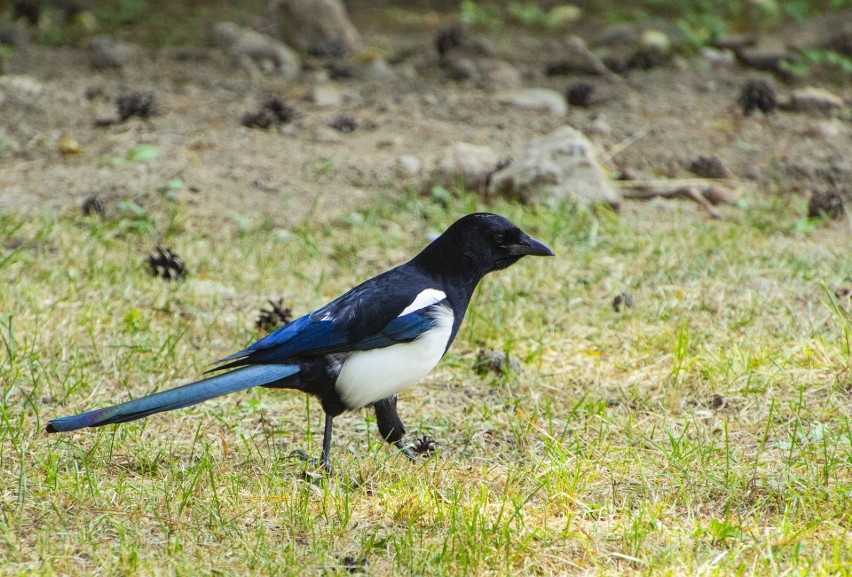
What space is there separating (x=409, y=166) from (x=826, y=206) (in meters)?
2.44

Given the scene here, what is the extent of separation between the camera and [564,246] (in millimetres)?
5742

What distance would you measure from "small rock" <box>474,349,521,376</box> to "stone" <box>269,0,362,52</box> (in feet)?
17.2

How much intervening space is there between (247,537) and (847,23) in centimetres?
812

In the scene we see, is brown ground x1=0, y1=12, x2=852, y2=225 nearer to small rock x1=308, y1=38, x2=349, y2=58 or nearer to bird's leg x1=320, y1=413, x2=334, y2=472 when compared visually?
small rock x1=308, y1=38, x2=349, y2=58

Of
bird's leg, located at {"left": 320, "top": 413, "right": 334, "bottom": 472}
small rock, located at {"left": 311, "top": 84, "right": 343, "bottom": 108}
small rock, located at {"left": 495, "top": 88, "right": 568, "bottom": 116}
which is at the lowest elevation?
small rock, located at {"left": 311, "top": 84, "right": 343, "bottom": 108}

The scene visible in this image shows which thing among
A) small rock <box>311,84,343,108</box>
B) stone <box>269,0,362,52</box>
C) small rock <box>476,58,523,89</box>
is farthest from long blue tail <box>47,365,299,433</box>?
stone <box>269,0,362,52</box>

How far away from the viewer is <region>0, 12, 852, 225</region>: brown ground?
6.40 meters

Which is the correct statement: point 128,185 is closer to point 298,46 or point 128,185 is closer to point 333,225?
point 333,225

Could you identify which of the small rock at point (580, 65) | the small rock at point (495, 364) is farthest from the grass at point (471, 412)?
the small rock at point (580, 65)

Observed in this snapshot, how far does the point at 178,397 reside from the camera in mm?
3209

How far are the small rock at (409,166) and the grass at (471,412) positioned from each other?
289mm

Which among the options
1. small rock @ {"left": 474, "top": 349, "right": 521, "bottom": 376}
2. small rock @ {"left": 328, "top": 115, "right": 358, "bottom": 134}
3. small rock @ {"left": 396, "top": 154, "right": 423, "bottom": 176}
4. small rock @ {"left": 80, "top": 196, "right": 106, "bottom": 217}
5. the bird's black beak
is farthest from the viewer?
small rock @ {"left": 328, "top": 115, "right": 358, "bottom": 134}

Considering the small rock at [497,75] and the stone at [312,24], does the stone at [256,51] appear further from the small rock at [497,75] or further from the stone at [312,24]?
the small rock at [497,75]

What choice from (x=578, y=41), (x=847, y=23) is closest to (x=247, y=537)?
(x=578, y=41)
